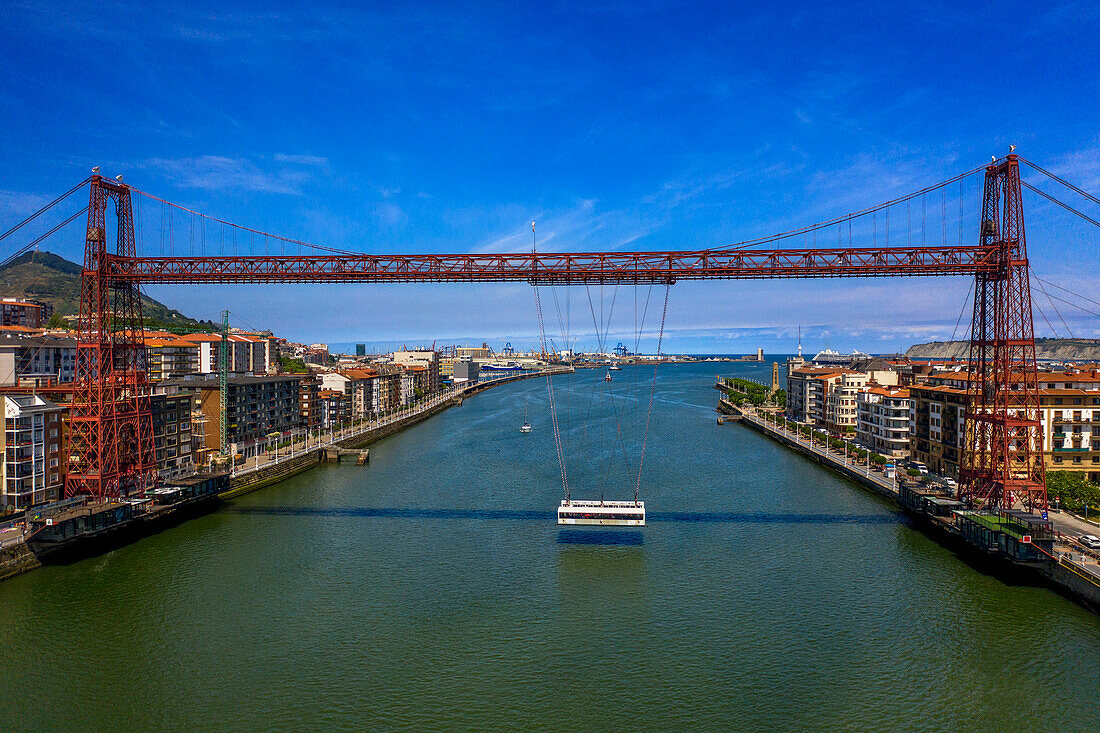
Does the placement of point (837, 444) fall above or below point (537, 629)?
above

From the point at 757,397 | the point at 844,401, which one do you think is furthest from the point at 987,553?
the point at 757,397

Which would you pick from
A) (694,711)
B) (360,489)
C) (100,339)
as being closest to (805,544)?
(694,711)

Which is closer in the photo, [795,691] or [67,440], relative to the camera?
[795,691]

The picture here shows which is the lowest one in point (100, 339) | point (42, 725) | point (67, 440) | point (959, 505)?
point (42, 725)

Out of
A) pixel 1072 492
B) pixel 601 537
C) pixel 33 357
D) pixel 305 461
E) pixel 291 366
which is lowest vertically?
pixel 601 537

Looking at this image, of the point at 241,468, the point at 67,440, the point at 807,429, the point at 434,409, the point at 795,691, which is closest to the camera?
the point at 795,691

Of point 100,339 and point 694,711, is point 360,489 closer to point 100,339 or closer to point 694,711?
point 100,339

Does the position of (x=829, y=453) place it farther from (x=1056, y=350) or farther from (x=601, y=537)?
(x=1056, y=350)
